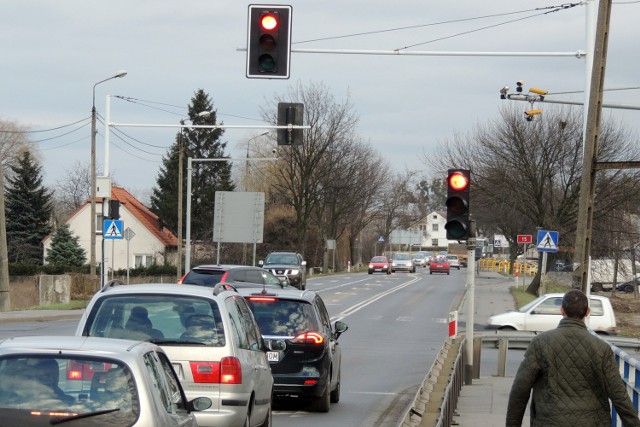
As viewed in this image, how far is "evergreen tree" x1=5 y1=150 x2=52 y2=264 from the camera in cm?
7419

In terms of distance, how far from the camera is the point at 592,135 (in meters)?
15.5

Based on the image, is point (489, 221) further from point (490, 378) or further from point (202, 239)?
point (490, 378)

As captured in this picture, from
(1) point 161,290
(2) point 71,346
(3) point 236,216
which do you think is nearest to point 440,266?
(3) point 236,216

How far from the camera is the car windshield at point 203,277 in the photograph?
25859 mm

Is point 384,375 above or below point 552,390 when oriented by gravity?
below

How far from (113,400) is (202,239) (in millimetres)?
78727

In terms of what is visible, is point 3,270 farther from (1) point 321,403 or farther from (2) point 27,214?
(2) point 27,214

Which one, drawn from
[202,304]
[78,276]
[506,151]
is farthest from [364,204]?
[202,304]

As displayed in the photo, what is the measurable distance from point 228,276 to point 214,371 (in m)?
18.2

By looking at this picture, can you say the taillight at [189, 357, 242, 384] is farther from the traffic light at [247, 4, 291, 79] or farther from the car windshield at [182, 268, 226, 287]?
the car windshield at [182, 268, 226, 287]

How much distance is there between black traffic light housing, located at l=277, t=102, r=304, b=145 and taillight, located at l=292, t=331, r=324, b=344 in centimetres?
1803

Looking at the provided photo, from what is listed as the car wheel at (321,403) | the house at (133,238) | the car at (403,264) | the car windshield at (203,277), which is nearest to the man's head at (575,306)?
the car wheel at (321,403)

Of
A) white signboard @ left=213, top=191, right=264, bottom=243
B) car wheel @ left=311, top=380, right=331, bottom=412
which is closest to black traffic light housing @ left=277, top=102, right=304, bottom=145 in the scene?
white signboard @ left=213, top=191, right=264, bottom=243

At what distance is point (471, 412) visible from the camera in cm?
1505
